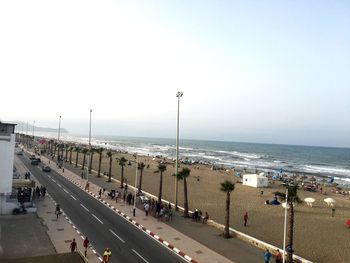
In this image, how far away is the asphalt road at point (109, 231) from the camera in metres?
Answer: 20.3

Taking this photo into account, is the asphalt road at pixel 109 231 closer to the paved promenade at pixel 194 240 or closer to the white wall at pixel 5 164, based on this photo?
the paved promenade at pixel 194 240

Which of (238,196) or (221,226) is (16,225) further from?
(238,196)

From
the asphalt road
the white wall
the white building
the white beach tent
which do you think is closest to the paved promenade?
the asphalt road

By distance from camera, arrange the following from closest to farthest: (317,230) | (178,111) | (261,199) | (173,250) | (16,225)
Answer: (173,250), (16,225), (317,230), (178,111), (261,199)

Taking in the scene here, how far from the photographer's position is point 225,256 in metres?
20.6

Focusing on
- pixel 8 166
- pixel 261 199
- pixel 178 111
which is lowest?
pixel 261 199

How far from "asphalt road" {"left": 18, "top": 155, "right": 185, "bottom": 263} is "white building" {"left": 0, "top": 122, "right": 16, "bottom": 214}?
17.4ft

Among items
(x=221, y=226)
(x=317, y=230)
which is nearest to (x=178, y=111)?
(x=221, y=226)

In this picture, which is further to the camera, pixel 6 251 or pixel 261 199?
pixel 261 199

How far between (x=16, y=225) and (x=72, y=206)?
788cm

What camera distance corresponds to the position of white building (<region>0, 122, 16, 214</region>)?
87.2 ft

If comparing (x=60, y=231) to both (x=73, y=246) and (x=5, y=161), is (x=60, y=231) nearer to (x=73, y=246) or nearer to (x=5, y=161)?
(x=73, y=246)

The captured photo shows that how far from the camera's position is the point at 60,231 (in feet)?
79.6

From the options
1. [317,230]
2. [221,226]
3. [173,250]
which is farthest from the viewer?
[317,230]
